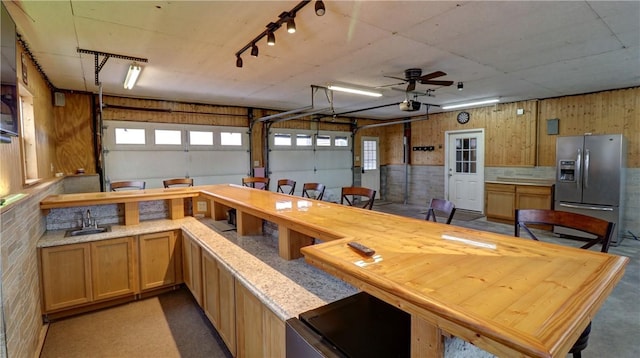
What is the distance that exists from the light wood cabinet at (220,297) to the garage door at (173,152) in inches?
164

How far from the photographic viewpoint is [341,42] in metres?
3.22

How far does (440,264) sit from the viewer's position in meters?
1.20

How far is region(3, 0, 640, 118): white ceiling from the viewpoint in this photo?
2.49m

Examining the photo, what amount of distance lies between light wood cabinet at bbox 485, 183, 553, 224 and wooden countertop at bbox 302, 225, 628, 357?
5458 millimetres

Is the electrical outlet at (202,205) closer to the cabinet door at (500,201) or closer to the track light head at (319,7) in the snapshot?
the track light head at (319,7)

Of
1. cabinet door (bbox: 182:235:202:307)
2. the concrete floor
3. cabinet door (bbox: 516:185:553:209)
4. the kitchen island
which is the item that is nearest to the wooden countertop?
the kitchen island

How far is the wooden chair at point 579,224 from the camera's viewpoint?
1686 mm

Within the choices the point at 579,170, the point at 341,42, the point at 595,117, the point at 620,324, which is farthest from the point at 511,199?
the point at 341,42

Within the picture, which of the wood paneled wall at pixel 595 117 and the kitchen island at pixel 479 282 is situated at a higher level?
the wood paneled wall at pixel 595 117

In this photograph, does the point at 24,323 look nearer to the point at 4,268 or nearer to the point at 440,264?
the point at 4,268

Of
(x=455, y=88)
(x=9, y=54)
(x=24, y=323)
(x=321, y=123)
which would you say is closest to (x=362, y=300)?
(x=24, y=323)

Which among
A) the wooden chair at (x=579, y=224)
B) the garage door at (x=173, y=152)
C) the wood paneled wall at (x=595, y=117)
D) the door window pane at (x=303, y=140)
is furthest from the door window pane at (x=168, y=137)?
the wood paneled wall at (x=595, y=117)

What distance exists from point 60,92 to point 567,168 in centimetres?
899

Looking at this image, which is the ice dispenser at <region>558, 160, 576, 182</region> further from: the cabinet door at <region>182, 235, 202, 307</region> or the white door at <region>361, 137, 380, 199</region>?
the cabinet door at <region>182, 235, 202, 307</region>
